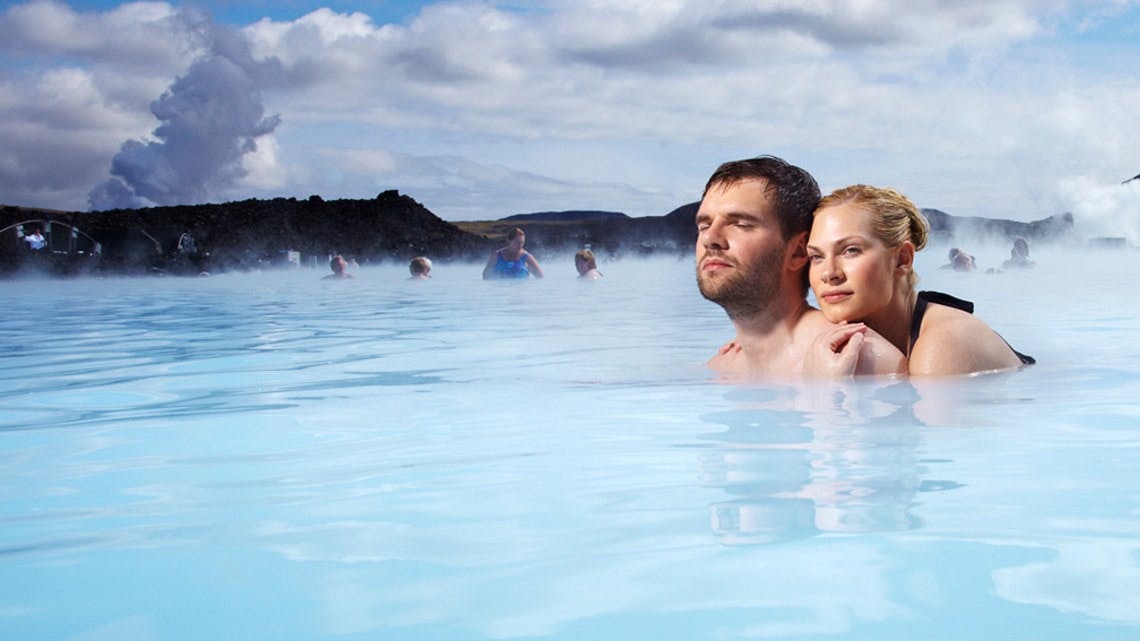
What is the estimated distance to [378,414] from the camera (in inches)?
189

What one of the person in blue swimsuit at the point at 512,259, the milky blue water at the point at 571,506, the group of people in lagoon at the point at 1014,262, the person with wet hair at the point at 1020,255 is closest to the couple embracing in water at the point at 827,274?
the milky blue water at the point at 571,506

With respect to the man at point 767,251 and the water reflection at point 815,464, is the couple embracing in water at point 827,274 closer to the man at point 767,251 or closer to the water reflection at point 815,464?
the man at point 767,251

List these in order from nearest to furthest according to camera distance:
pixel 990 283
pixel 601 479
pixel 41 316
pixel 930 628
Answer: pixel 930 628 < pixel 601 479 < pixel 41 316 < pixel 990 283

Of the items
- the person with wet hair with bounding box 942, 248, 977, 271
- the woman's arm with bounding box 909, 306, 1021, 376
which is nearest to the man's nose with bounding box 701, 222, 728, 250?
the woman's arm with bounding box 909, 306, 1021, 376

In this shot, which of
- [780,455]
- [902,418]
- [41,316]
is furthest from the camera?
[41,316]

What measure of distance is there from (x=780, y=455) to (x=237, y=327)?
27.8ft

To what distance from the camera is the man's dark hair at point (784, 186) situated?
4.57 meters

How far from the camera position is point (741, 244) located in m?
4.56

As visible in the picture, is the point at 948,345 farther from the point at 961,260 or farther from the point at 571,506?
the point at 961,260

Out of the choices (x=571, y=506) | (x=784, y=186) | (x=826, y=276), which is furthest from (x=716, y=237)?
(x=571, y=506)

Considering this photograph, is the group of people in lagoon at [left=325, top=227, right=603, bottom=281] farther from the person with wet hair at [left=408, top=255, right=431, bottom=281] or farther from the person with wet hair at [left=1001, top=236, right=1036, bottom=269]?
the person with wet hair at [left=1001, top=236, right=1036, bottom=269]

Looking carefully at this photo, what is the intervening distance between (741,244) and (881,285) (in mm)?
571

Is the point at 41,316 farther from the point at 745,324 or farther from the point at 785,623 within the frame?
the point at 785,623

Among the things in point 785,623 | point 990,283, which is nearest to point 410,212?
point 990,283
